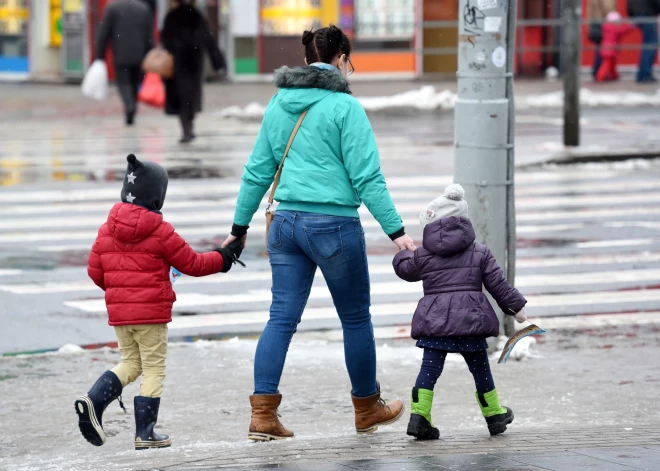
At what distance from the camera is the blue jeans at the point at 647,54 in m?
28.6

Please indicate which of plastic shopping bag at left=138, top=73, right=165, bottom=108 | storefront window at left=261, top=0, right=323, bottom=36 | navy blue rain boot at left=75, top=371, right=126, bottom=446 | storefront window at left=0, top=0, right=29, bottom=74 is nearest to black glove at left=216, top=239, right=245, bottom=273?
navy blue rain boot at left=75, top=371, right=126, bottom=446

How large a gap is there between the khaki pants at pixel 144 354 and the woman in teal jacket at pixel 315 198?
0.43m

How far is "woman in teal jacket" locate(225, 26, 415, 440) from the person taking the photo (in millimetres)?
6023

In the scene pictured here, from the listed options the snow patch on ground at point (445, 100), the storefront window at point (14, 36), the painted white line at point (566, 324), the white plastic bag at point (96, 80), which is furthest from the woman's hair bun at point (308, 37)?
the storefront window at point (14, 36)

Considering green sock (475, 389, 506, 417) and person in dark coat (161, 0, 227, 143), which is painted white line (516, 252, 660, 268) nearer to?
green sock (475, 389, 506, 417)

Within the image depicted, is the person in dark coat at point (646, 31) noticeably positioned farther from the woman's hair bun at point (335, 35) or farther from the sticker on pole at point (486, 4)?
the woman's hair bun at point (335, 35)

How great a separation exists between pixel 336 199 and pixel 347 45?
71 cm

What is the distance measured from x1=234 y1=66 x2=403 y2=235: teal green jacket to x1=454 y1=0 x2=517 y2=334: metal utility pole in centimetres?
226

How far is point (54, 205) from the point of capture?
14430 mm

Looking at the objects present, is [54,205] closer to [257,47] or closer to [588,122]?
[588,122]

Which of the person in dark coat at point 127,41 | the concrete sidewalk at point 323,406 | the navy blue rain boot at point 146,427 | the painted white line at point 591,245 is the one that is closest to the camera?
the concrete sidewalk at point 323,406

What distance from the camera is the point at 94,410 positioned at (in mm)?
6039

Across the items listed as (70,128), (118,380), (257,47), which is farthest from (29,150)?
(118,380)

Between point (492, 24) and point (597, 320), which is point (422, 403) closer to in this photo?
point (492, 24)
